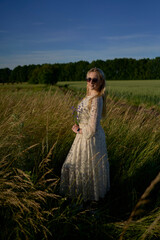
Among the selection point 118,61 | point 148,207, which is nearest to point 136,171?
point 148,207

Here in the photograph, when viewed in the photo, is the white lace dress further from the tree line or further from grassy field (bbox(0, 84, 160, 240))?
the tree line

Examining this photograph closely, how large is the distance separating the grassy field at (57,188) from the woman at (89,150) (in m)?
0.18

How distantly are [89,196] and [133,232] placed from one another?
634 mm

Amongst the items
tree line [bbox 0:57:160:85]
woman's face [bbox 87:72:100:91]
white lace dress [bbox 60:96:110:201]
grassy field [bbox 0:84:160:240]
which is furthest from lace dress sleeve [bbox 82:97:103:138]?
tree line [bbox 0:57:160:85]

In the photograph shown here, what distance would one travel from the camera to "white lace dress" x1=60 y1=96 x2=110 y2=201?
A: 76.7 inches

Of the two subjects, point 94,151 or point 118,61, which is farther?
point 118,61

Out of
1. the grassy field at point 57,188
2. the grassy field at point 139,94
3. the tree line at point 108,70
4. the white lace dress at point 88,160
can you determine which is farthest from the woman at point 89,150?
the tree line at point 108,70

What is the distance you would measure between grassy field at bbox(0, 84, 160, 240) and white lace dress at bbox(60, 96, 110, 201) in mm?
159

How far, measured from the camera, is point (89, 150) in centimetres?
200

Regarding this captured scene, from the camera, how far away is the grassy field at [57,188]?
1.48 m

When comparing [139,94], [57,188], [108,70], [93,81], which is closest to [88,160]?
[57,188]

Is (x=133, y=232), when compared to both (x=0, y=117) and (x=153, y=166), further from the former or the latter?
(x=0, y=117)

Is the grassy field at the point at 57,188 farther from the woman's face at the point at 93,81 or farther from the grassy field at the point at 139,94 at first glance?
the grassy field at the point at 139,94

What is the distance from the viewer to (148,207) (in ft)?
6.98
